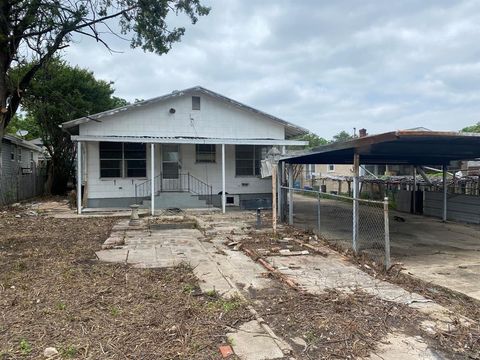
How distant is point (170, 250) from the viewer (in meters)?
8.68

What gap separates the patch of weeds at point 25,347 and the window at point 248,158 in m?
14.7

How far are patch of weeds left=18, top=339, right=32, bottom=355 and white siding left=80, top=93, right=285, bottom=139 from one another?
13450mm

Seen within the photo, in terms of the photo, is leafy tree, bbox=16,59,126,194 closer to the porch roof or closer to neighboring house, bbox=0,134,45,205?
neighboring house, bbox=0,134,45,205

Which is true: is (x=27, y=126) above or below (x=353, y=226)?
above

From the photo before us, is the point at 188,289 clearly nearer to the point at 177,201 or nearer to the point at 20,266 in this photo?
the point at 20,266

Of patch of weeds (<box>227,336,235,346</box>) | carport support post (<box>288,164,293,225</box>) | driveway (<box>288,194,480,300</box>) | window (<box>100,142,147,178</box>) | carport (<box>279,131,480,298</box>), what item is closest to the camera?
patch of weeds (<box>227,336,235,346</box>)

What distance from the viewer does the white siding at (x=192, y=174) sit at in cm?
1650

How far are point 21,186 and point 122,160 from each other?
303 inches

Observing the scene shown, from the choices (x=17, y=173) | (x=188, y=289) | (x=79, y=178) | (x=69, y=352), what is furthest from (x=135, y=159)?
(x=69, y=352)

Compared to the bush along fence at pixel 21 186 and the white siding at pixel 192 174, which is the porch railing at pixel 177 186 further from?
the bush along fence at pixel 21 186

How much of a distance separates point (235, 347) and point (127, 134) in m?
14.0

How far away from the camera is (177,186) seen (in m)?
17.5

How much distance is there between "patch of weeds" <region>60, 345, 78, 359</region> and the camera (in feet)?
12.0

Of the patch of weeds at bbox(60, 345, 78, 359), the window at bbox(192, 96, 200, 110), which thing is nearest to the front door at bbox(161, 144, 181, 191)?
the window at bbox(192, 96, 200, 110)
